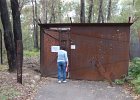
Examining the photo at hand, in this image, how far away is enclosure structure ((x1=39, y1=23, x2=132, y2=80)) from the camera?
62.1ft

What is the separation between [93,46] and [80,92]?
5085mm

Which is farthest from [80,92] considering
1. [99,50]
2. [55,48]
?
[55,48]

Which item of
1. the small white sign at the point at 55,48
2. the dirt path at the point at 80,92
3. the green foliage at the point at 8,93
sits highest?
the small white sign at the point at 55,48

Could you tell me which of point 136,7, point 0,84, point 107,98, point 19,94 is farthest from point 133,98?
point 136,7

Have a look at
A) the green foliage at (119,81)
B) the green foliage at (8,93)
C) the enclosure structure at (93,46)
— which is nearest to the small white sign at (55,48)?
the enclosure structure at (93,46)

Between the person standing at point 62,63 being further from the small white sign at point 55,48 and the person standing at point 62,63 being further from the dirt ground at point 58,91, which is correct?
the small white sign at point 55,48

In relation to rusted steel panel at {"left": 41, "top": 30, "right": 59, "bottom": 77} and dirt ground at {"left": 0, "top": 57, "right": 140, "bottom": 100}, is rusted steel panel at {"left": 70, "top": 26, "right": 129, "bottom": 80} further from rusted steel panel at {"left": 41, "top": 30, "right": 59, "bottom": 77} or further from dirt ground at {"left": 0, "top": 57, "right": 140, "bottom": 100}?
dirt ground at {"left": 0, "top": 57, "right": 140, "bottom": 100}

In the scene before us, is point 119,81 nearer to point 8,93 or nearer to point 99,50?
point 99,50

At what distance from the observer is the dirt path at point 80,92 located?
516 inches

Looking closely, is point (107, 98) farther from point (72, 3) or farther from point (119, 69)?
point (72, 3)

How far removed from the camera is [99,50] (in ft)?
62.2

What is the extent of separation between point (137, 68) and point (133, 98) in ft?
21.1

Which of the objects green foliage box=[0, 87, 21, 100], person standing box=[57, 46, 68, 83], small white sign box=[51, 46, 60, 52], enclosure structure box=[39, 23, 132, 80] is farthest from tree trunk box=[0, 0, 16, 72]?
green foliage box=[0, 87, 21, 100]

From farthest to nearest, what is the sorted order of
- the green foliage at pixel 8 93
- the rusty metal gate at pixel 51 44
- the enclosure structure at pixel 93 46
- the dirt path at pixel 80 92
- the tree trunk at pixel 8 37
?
the rusty metal gate at pixel 51 44 → the enclosure structure at pixel 93 46 → the tree trunk at pixel 8 37 → the dirt path at pixel 80 92 → the green foliage at pixel 8 93
